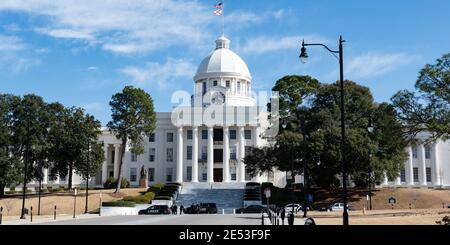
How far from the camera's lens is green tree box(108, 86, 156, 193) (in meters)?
72.9

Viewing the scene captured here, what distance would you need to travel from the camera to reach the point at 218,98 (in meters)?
94.3

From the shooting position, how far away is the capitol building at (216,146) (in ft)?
296

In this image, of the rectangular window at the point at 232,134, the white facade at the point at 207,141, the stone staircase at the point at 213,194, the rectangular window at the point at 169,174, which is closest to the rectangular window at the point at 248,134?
the white facade at the point at 207,141

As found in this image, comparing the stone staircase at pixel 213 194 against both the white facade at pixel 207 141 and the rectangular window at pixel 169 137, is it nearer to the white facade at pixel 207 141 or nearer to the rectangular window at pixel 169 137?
the white facade at pixel 207 141

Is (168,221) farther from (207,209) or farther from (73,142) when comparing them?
(73,142)

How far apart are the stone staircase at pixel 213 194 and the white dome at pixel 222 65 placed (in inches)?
952

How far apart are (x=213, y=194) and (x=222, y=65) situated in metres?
30.7

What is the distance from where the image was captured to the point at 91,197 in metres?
70.4

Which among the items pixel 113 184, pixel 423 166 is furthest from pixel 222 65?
pixel 423 166

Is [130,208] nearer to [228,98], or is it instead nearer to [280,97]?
[280,97]

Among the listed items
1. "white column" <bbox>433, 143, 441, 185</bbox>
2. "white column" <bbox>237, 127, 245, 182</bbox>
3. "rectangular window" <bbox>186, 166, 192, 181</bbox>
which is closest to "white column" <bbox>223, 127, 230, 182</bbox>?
"white column" <bbox>237, 127, 245, 182</bbox>

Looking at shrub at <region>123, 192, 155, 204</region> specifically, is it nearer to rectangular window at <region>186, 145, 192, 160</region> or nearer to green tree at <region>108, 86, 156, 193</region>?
green tree at <region>108, 86, 156, 193</region>

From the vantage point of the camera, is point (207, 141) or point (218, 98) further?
point (218, 98)
